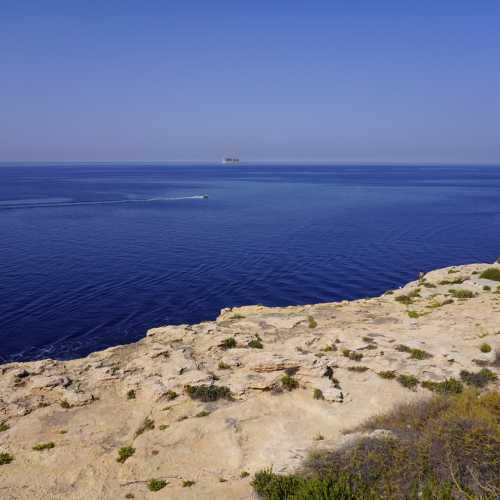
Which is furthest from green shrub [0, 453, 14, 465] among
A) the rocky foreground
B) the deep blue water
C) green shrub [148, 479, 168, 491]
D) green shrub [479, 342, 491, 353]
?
green shrub [479, 342, 491, 353]

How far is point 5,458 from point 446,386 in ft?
76.6

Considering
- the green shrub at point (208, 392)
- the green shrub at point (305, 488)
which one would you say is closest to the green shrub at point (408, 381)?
the green shrub at point (208, 392)

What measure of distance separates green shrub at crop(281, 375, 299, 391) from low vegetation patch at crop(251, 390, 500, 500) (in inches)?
307

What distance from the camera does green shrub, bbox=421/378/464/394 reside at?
2367cm

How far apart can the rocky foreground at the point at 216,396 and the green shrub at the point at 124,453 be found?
7 centimetres

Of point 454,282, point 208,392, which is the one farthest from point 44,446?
point 454,282

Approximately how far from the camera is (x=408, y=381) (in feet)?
82.1

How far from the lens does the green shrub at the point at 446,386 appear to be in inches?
932

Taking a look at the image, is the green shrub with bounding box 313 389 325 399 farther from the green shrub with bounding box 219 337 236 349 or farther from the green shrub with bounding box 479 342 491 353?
the green shrub with bounding box 479 342 491 353

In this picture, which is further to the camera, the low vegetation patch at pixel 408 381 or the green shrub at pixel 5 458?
the low vegetation patch at pixel 408 381

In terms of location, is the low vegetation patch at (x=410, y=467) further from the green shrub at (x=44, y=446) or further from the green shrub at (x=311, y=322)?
the green shrub at (x=311, y=322)

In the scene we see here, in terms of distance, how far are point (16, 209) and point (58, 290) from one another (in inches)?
3155

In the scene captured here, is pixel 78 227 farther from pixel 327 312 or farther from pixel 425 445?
pixel 425 445

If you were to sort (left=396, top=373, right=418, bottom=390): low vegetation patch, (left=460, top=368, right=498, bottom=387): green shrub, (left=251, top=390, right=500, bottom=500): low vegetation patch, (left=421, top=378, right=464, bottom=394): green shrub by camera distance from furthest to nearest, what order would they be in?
(left=396, top=373, right=418, bottom=390): low vegetation patch
(left=460, top=368, right=498, bottom=387): green shrub
(left=421, top=378, right=464, bottom=394): green shrub
(left=251, top=390, right=500, bottom=500): low vegetation patch
